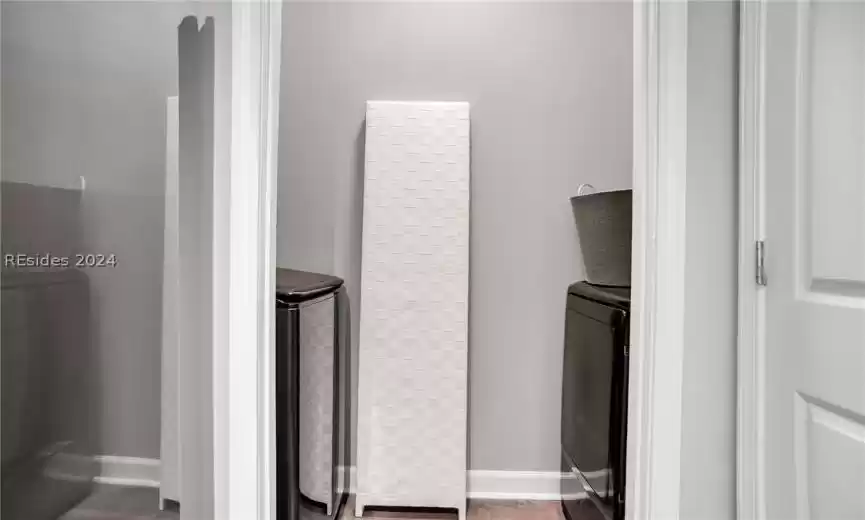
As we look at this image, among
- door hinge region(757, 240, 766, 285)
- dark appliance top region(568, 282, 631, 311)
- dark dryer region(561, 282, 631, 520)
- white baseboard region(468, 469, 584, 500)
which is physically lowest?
white baseboard region(468, 469, 584, 500)

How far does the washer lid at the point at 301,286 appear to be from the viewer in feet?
5.81

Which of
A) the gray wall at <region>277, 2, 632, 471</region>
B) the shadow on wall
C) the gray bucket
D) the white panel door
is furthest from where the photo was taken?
the gray wall at <region>277, 2, 632, 471</region>

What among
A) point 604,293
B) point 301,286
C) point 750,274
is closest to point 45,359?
point 301,286

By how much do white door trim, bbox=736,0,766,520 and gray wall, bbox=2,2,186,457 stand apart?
1.15 meters

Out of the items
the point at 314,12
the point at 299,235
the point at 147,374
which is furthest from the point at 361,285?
the point at 147,374

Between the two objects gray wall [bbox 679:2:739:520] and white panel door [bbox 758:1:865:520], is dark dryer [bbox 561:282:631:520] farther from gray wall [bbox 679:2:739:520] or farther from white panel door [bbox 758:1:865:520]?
white panel door [bbox 758:1:865:520]

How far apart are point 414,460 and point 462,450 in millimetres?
195

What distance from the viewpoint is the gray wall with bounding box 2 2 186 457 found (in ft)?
2.79

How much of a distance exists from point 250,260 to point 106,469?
18.9 inches

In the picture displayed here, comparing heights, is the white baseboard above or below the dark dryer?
below

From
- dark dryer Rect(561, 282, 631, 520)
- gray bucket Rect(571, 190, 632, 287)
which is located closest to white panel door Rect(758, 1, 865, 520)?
dark dryer Rect(561, 282, 631, 520)

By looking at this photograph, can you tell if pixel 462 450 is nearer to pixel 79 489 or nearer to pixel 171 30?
pixel 79 489

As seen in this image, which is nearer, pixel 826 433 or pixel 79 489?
pixel 79 489

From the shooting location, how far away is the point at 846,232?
43.5 inches
